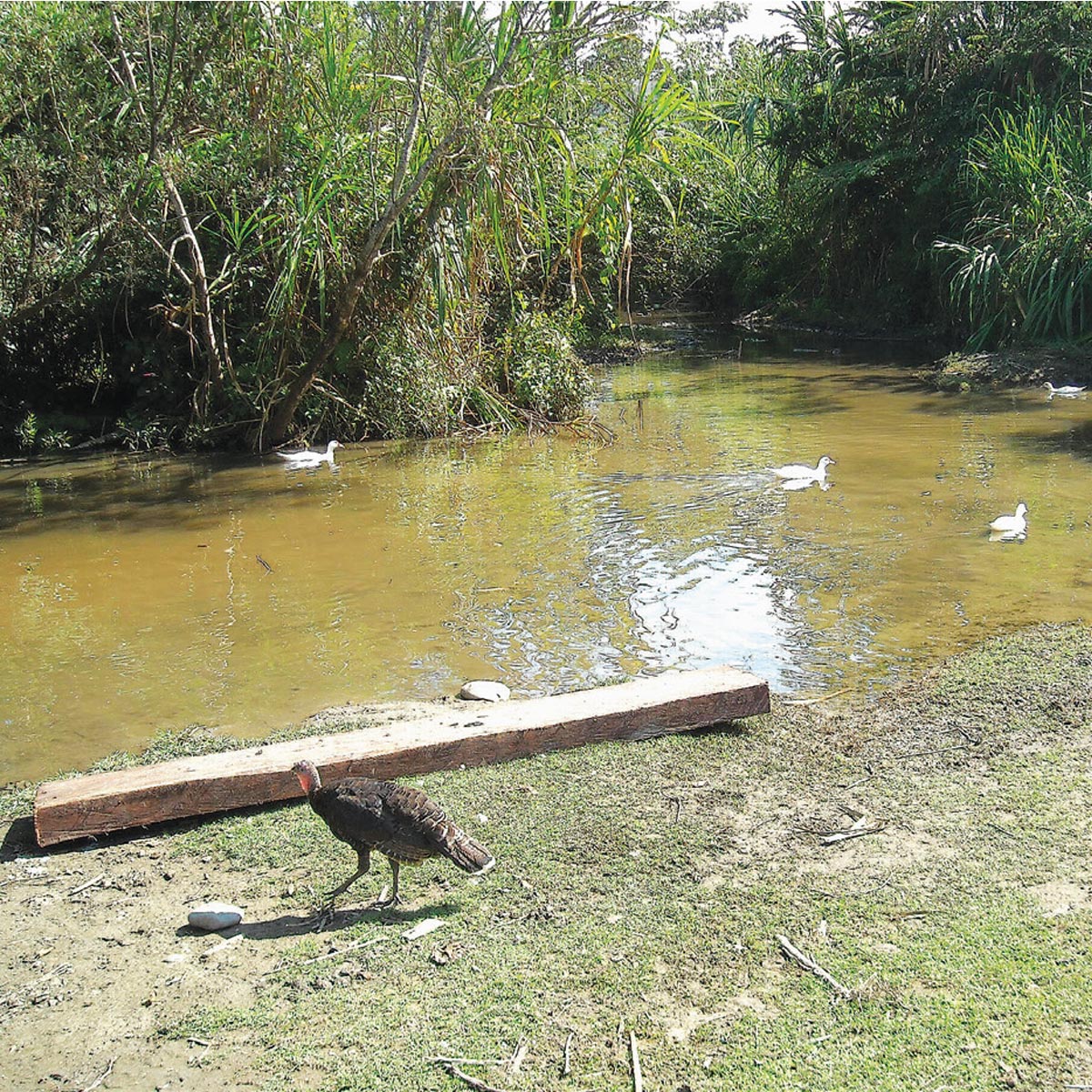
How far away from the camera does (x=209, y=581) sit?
7.39 meters

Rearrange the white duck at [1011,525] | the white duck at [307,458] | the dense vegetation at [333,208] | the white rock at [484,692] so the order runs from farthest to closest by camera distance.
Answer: the white duck at [307,458] < the dense vegetation at [333,208] < the white duck at [1011,525] < the white rock at [484,692]

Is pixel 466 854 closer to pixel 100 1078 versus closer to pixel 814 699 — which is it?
pixel 100 1078

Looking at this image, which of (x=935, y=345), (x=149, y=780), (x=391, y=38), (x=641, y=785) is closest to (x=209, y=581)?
(x=149, y=780)

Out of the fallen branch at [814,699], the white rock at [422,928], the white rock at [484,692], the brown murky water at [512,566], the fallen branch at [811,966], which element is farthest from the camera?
the brown murky water at [512,566]

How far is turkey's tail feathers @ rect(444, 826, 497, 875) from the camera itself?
3.23 metres

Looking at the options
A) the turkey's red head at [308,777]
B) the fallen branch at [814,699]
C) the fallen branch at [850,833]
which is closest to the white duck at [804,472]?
the fallen branch at [814,699]

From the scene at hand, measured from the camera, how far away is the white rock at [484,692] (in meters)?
5.08

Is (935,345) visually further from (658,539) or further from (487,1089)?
(487,1089)

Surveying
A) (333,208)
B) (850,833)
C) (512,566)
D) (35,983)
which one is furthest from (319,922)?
(333,208)

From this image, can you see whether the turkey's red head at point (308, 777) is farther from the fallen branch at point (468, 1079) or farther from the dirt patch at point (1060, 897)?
the dirt patch at point (1060, 897)

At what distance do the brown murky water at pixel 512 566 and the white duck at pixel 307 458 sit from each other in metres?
0.12

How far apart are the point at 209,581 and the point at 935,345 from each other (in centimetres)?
1357

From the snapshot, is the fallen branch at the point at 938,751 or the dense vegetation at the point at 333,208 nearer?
the fallen branch at the point at 938,751

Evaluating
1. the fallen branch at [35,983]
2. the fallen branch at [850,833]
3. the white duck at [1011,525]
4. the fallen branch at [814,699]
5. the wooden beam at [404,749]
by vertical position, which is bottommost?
the fallen branch at [35,983]
